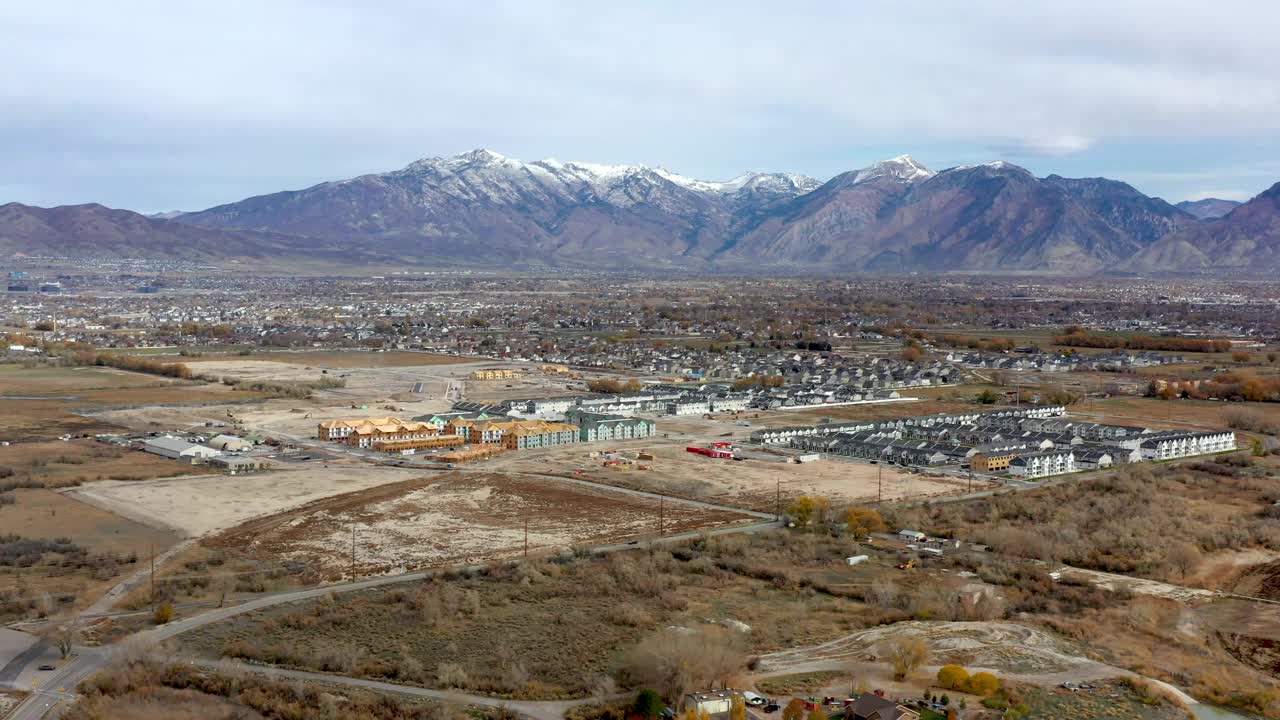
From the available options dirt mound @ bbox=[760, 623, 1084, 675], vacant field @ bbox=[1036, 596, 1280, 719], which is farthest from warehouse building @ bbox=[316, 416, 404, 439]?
vacant field @ bbox=[1036, 596, 1280, 719]

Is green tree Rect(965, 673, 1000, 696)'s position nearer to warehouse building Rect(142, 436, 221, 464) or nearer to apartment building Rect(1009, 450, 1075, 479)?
apartment building Rect(1009, 450, 1075, 479)

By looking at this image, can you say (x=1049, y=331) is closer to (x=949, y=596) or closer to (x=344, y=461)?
(x=344, y=461)

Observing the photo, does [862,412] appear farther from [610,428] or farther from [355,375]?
[355,375]

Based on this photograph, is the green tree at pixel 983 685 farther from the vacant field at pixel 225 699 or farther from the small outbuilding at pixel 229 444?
the small outbuilding at pixel 229 444

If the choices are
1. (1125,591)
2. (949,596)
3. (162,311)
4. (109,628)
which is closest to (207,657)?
(109,628)

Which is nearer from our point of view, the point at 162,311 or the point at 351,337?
the point at 351,337

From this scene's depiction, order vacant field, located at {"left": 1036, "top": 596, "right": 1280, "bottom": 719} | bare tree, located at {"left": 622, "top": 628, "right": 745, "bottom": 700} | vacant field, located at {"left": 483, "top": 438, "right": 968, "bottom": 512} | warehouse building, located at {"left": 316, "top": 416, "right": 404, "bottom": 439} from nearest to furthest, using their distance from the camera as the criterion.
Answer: bare tree, located at {"left": 622, "top": 628, "right": 745, "bottom": 700} < vacant field, located at {"left": 1036, "top": 596, "right": 1280, "bottom": 719} < vacant field, located at {"left": 483, "top": 438, "right": 968, "bottom": 512} < warehouse building, located at {"left": 316, "top": 416, "right": 404, "bottom": 439}
